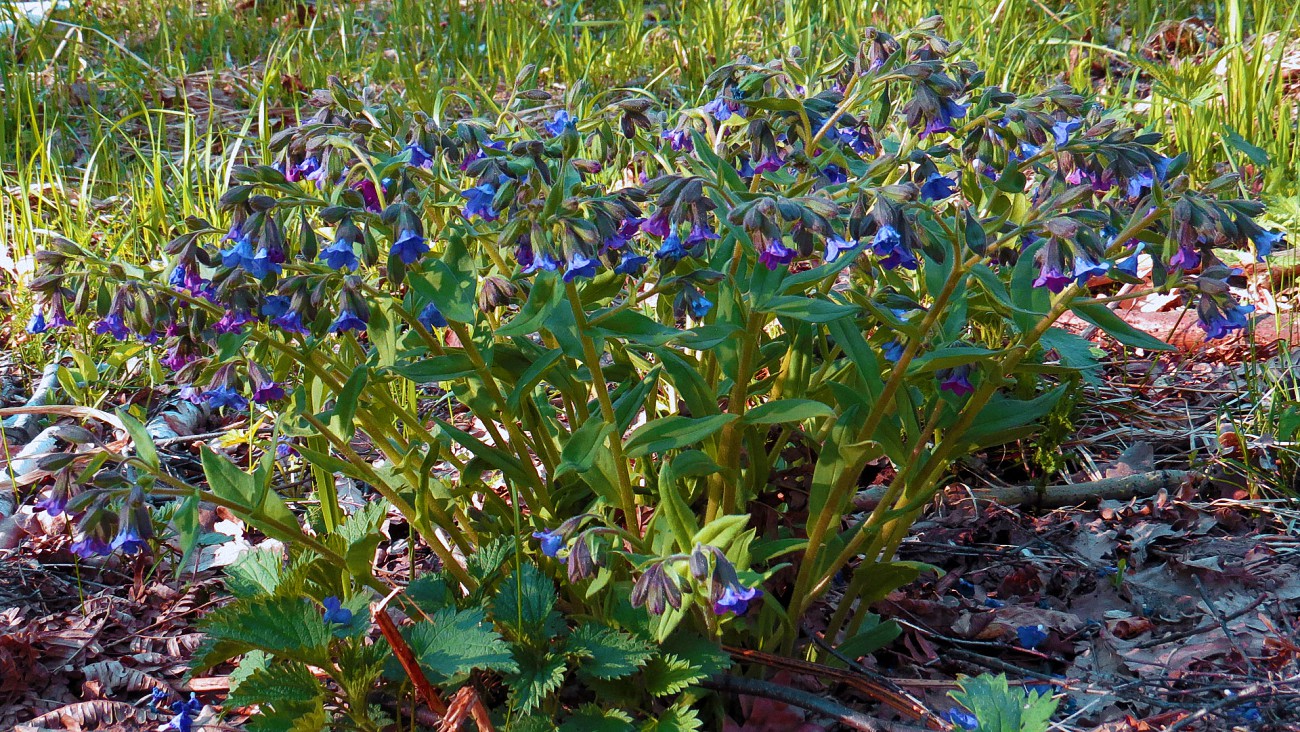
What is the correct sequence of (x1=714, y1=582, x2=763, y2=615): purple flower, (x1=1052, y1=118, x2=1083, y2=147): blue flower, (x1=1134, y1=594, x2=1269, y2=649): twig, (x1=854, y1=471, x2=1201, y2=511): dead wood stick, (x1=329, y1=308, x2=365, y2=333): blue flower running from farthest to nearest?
1. (x1=854, y1=471, x2=1201, y2=511): dead wood stick
2. (x1=1134, y1=594, x2=1269, y2=649): twig
3. (x1=1052, y1=118, x2=1083, y2=147): blue flower
4. (x1=329, y1=308, x2=365, y2=333): blue flower
5. (x1=714, y1=582, x2=763, y2=615): purple flower

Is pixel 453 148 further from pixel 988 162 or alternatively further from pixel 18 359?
pixel 18 359

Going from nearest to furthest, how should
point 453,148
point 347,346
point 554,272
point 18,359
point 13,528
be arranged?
point 554,272, point 453,148, point 347,346, point 13,528, point 18,359

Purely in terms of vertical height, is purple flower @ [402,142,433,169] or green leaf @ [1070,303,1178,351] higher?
purple flower @ [402,142,433,169]

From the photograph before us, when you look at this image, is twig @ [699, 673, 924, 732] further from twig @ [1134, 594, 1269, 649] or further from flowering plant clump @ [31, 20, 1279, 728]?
twig @ [1134, 594, 1269, 649]

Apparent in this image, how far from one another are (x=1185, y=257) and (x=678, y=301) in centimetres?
74

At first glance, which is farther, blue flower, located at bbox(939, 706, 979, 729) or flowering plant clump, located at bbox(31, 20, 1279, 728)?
blue flower, located at bbox(939, 706, 979, 729)

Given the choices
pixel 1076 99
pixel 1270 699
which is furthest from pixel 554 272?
pixel 1270 699

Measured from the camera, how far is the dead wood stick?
2506 millimetres

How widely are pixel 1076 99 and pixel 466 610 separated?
4.38ft

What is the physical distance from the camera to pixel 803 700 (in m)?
1.72

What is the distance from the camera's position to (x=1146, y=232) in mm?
1574

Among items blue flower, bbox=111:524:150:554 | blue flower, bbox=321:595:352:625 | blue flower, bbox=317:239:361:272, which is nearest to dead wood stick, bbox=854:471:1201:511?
blue flower, bbox=321:595:352:625

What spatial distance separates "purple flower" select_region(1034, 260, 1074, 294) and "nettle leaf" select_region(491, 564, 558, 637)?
90 cm

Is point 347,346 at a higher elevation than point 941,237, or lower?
lower
